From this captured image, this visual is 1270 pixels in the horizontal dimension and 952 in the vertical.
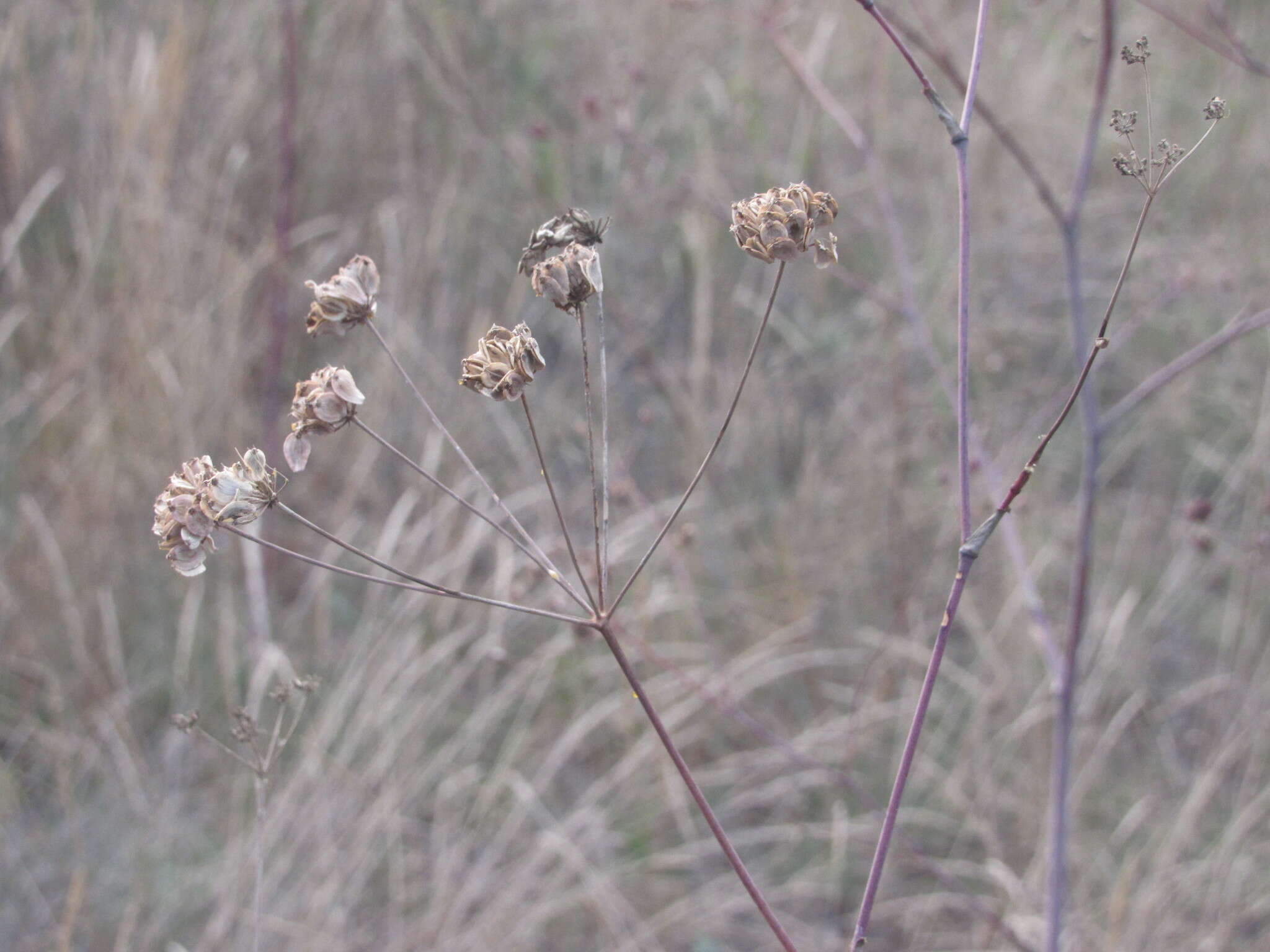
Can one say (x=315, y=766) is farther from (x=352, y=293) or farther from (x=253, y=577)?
(x=352, y=293)

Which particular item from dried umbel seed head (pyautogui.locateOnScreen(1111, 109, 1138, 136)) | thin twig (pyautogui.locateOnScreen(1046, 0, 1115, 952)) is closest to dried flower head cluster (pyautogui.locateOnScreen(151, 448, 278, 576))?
dried umbel seed head (pyautogui.locateOnScreen(1111, 109, 1138, 136))

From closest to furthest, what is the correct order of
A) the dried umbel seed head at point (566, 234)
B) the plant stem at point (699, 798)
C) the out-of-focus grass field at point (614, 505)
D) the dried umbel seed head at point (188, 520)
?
1. the plant stem at point (699, 798)
2. the dried umbel seed head at point (188, 520)
3. the dried umbel seed head at point (566, 234)
4. the out-of-focus grass field at point (614, 505)

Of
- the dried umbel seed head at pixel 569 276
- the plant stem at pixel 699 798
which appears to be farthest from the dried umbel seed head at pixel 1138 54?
the plant stem at pixel 699 798

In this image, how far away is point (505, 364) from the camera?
101 cm

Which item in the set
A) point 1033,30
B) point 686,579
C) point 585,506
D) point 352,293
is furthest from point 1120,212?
point 352,293

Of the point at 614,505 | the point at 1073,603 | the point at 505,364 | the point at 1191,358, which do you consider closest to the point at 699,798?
the point at 505,364

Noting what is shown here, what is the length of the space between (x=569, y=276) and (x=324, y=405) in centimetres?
27

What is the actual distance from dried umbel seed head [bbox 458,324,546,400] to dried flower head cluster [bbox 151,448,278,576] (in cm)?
21

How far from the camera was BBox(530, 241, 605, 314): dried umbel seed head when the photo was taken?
1022 mm

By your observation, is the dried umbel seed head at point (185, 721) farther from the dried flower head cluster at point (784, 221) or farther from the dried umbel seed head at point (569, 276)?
the dried flower head cluster at point (784, 221)

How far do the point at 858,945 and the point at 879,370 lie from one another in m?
2.85

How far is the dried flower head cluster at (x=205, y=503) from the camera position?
96 cm

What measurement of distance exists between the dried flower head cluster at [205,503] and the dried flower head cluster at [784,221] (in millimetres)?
496

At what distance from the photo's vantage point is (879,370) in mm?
3592
